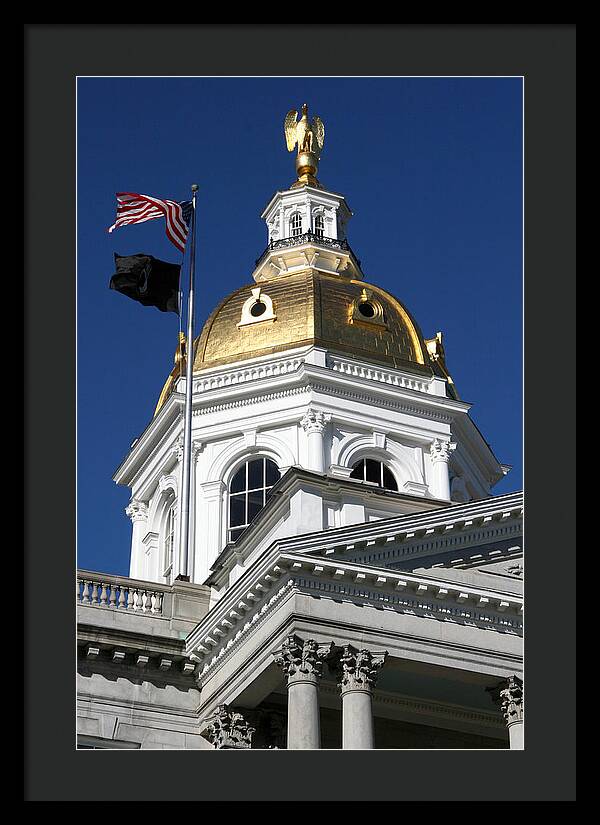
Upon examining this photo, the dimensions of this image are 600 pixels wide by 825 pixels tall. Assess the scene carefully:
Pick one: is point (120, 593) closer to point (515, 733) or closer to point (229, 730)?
point (229, 730)

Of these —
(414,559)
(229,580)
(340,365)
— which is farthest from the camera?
(340,365)

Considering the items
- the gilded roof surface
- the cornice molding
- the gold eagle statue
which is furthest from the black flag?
the gold eagle statue

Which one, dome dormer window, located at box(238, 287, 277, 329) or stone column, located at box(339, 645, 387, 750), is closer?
stone column, located at box(339, 645, 387, 750)

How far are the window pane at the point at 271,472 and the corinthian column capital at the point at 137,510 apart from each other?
5247 millimetres

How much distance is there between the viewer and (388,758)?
53.4 feet

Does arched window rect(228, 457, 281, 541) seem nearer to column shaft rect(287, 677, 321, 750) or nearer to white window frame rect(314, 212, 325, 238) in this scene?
white window frame rect(314, 212, 325, 238)

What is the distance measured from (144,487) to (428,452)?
363 inches

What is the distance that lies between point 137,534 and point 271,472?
576 centimetres

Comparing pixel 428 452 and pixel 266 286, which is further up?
pixel 266 286

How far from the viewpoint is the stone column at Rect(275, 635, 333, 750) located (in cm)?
2692

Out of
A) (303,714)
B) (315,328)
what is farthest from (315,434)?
(303,714)

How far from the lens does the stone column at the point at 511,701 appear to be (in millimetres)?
28344
